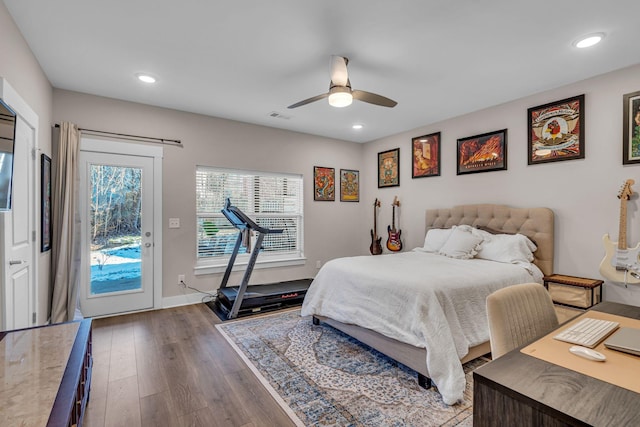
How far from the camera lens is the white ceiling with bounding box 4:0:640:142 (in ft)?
6.84

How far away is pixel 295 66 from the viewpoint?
9.43 ft

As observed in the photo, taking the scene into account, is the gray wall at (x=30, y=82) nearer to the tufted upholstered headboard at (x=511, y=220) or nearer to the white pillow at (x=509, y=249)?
the white pillow at (x=509, y=249)

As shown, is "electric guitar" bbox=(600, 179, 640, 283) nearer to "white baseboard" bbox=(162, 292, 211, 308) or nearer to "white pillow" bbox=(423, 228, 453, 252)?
"white pillow" bbox=(423, 228, 453, 252)

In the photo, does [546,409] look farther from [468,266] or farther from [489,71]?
[489,71]

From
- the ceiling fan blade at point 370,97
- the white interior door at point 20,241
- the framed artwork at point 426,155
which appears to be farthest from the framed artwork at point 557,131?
the white interior door at point 20,241

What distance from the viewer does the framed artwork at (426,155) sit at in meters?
4.62

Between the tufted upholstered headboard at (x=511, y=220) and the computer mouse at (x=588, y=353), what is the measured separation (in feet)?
8.70

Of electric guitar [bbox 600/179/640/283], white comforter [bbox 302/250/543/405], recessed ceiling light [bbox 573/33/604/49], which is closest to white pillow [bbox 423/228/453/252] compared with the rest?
white comforter [bbox 302/250/543/405]

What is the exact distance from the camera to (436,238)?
4.13 m

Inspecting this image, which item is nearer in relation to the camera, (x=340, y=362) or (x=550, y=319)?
(x=550, y=319)

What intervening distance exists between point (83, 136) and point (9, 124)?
1.97 meters

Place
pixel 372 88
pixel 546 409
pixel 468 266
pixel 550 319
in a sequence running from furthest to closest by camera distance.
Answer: pixel 372 88 → pixel 468 266 → pixel 550 319 → pixel 546 409

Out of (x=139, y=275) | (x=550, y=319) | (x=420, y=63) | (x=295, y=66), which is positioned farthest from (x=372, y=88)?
(x=139, y=275)

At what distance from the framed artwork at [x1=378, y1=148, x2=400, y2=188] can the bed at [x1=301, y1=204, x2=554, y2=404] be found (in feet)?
6.16
